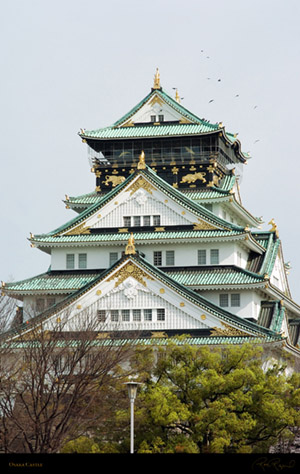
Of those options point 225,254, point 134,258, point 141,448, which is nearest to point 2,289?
point 134,258

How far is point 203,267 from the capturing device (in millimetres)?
64375

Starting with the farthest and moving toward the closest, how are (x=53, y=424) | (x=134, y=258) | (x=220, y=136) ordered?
(x=220, y=136) → (x=134, y=258) → (x=53, y=424)

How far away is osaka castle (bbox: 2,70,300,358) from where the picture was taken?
59375 mm

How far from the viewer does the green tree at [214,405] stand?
148ft

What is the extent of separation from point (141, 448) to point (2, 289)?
22375mm

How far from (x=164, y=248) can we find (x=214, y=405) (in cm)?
2105

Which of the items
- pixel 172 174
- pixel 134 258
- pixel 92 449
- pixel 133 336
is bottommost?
pixel 92 449

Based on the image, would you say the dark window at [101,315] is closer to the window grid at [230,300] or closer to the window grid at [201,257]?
the window grid at [230,300]

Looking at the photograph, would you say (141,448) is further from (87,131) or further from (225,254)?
(87,131)

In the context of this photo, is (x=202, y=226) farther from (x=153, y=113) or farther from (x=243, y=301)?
(x=153, y=113)

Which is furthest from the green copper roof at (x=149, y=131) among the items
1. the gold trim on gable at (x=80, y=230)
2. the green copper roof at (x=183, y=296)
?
the green copper roof at (x=183, y=296)

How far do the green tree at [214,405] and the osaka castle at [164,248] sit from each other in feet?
30.8

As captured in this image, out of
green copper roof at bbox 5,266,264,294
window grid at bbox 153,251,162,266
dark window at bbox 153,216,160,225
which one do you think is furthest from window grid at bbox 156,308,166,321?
dark window at bbox 153,216,160,225

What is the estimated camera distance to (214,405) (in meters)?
45.7
